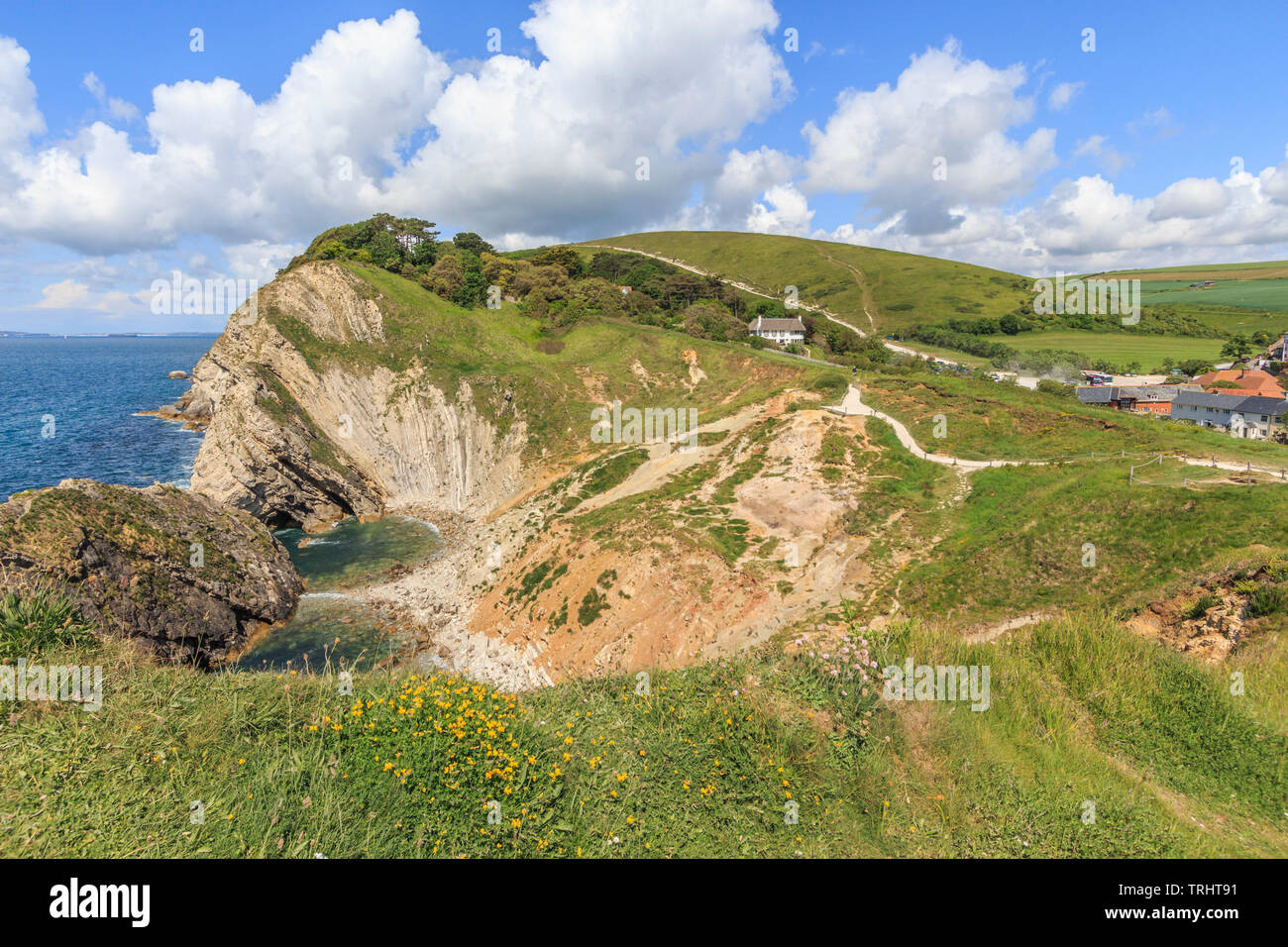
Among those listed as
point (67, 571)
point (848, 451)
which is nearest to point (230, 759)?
point (67, 571)

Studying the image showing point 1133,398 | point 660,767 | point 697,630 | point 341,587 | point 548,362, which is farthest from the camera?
point 1133,398

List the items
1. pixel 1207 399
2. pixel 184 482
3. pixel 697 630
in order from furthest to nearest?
1. pixel 1207 399
2. pixel 184 482
3. pixel 697 630

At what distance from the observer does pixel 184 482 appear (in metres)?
49.1

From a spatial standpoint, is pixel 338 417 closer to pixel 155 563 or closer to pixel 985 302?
pixel 155 563

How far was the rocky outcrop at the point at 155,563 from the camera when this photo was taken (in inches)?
824

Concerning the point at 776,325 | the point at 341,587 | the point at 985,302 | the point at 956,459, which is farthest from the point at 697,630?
the point at 985,302

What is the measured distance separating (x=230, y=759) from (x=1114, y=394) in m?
84.0

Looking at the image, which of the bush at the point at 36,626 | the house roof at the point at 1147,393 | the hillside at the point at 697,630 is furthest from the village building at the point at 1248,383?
the bush at the point at 36,626

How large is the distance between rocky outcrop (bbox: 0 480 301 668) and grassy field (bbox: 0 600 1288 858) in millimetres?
14943

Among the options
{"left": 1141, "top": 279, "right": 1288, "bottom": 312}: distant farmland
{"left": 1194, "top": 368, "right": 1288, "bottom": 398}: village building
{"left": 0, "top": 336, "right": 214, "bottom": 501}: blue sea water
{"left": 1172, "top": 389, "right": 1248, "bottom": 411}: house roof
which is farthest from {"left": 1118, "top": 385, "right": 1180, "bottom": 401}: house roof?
{"left": 0, "top": 336, "right": 214, "bottom": 501}: blue sea water

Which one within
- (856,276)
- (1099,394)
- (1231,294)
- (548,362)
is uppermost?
(856,276)

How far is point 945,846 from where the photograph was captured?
6523 millimetres

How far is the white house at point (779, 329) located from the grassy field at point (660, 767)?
76.4 metres

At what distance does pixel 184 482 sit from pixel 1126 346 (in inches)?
→ 5514
